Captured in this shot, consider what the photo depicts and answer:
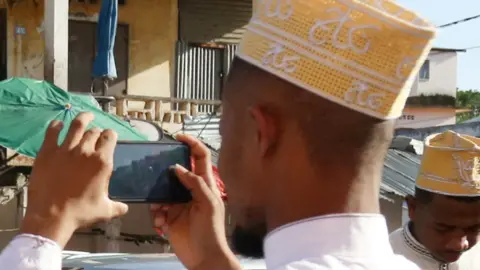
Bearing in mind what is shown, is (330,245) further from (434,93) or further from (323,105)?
(434,93)

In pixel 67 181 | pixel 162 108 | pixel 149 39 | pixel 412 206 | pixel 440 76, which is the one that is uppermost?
pixel 67 181

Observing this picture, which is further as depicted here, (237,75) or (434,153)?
(434,153)

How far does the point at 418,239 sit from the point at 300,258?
92.1 inches

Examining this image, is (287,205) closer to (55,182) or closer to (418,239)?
(55,182)

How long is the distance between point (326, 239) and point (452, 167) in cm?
235

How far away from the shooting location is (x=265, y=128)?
58.0 inches

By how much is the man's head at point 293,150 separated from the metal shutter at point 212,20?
41.2ft

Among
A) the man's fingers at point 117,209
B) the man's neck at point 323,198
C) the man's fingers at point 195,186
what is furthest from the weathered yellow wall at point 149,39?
the man's neck at point 323,198

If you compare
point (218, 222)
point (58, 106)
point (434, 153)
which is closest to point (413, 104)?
point (58, 106)

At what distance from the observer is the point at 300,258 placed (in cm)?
142

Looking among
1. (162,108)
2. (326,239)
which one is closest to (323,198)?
(326,239)

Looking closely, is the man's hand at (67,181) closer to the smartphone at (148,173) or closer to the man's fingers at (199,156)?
the smartphone at (148,173)

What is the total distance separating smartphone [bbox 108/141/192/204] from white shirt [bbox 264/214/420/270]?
0.42 m

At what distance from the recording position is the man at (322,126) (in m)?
1.44
